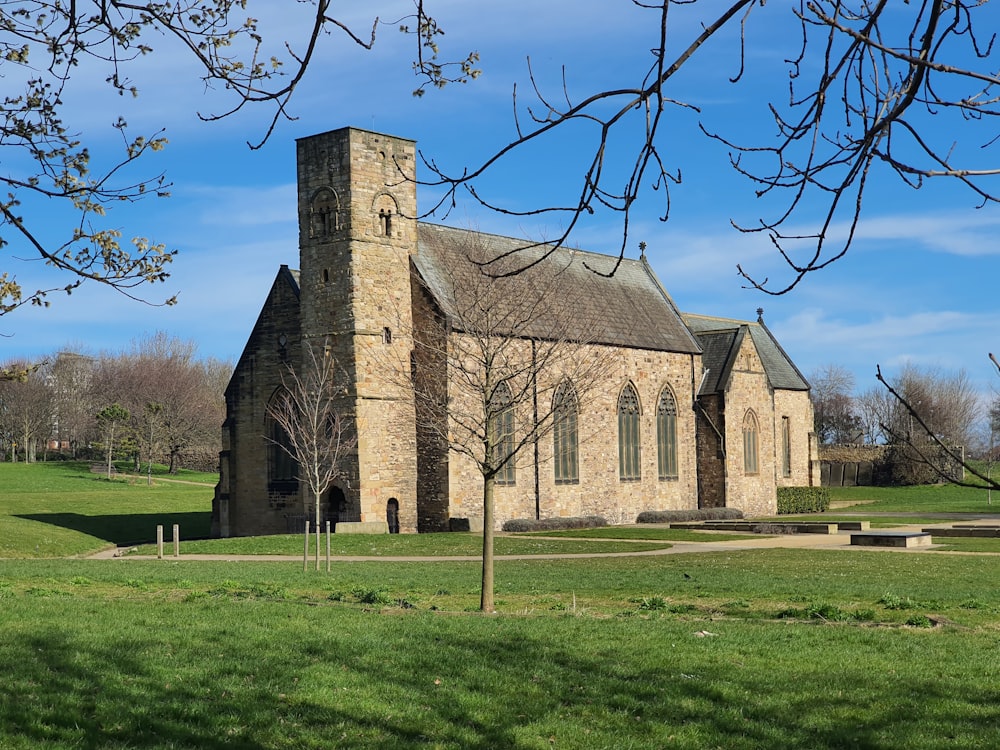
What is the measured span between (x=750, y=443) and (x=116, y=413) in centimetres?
4961

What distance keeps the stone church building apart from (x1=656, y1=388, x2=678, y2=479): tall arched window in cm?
9

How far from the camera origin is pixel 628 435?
47688mm

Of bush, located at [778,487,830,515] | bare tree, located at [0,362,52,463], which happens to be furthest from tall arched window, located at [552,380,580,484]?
bare tree, located at [0,362,52,463]

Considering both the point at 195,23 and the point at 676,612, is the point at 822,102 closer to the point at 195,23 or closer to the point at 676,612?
the point at 195,23

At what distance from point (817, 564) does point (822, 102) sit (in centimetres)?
2210

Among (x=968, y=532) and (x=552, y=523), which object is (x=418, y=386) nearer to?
(x=552, y=523)

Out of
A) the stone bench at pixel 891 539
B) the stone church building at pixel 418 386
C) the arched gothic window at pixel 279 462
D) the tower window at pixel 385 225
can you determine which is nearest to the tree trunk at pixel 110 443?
the stone church building at pixel 418 386

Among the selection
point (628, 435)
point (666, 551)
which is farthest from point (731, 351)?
point (666, 551)

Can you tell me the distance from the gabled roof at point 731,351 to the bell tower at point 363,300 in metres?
17.3

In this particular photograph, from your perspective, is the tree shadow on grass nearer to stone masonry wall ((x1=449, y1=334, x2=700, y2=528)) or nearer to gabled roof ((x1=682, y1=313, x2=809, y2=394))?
stone masonry wall ((x1=449, y1=334, x2=700, y2=528))

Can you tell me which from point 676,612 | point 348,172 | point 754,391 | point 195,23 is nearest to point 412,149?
point 348,172

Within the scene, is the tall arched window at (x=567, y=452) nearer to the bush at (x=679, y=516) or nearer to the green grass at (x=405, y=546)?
the bush at (x=679, y=516)

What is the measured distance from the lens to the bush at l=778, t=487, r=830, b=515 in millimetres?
56219

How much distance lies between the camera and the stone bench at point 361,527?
3753 cm
